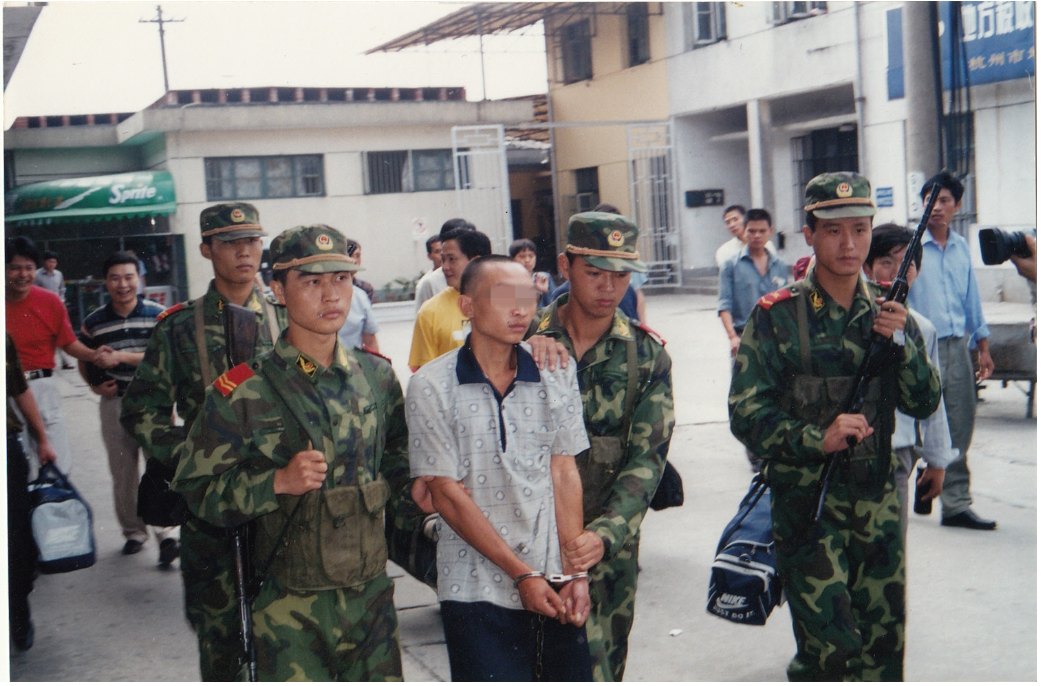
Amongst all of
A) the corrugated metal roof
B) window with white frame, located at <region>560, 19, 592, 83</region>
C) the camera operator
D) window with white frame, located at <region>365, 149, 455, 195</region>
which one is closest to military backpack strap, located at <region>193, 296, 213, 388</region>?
the camera operator

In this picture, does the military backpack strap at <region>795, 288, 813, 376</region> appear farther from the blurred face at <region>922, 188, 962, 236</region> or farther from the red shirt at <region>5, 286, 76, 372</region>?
the red shirt at <region>5, 286, 76, 372</region>

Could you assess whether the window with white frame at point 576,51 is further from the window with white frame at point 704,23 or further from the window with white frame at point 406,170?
the window with white frame at point 406,170

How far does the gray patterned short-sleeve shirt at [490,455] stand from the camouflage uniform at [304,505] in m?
0.17

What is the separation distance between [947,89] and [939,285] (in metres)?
8.40

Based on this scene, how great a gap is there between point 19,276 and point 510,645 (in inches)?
159

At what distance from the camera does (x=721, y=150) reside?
21281 mm

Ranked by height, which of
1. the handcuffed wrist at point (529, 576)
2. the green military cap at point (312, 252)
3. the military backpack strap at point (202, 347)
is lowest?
the handcuffed wrist at point (529, 576)

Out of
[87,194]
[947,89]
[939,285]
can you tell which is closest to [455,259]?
[939,285]

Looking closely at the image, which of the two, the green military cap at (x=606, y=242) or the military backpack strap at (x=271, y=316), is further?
the military backpack strap at (x=271, y=316)

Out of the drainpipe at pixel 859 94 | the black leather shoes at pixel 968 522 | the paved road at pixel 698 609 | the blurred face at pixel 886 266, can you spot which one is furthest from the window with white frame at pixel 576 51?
the blurred face at pixel 886 266

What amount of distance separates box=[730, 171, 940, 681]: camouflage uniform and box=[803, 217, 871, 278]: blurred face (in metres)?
0.11

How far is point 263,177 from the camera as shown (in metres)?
22.4

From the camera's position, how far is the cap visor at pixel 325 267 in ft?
8.65

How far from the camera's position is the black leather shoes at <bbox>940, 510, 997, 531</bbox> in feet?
17.8
